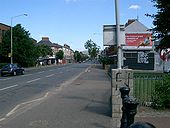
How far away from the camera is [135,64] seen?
177ft

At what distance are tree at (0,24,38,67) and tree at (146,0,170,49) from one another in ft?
192

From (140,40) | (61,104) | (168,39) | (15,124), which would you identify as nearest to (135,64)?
(140,40)

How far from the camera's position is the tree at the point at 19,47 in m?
76.1

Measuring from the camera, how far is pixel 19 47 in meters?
77.0

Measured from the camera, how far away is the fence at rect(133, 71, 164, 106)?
1180 cm

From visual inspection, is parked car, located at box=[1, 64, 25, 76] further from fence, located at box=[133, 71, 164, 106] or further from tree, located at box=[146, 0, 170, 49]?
fence, located at box=[133, 71, 164, 106]

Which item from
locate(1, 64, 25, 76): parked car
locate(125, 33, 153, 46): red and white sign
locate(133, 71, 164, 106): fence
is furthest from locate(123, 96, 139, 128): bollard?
locate(125, 33, 153, 46): red and white sign

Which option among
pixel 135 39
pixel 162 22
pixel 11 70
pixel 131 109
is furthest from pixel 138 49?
pixel 131 109

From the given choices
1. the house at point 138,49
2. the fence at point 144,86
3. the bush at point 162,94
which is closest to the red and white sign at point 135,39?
the house at point 138,49

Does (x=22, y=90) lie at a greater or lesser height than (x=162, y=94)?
lesser

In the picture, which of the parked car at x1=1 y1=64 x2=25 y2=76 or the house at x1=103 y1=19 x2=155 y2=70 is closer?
the parked car at x1=1 y1=64 x2=25 y2=76

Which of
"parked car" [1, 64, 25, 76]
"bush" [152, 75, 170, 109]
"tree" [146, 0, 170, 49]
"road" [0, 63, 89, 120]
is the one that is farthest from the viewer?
"parked car" [1, 64, 25, 76]

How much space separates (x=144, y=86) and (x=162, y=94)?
65 cm

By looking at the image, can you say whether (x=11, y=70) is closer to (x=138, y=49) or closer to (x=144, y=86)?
(x=138, y=49)
